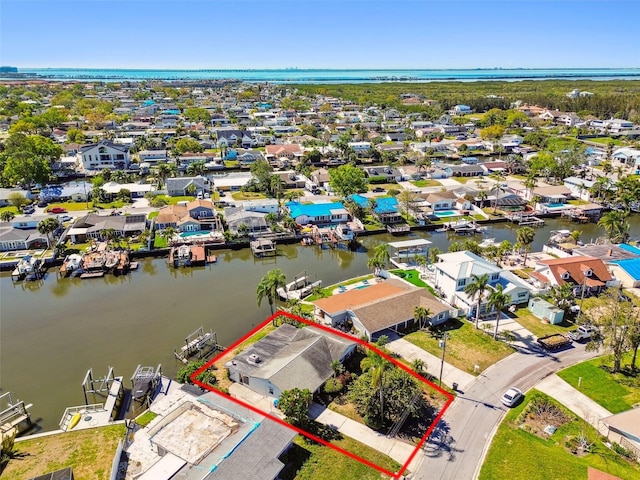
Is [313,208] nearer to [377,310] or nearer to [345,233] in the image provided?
[345,233]

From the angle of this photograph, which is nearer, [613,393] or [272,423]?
[272,423]

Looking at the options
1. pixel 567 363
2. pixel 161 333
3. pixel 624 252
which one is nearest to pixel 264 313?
pixel 161 333

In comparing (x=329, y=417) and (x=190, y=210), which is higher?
(x=190, y=210)

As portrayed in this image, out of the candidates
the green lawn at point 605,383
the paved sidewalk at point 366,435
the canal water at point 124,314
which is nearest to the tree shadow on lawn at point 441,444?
the paved sidewalk at point 366,435

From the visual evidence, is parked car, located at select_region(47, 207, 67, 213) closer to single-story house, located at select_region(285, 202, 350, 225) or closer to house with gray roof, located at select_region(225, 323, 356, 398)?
single-story house, located at select_region(285, 202, 350, 225)

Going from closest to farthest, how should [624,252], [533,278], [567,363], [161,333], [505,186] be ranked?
1. [567,363]
2. [161,333]
3. [533,278]
4. [624,252]
5. [505,186]

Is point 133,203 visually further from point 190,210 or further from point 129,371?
point 129,371

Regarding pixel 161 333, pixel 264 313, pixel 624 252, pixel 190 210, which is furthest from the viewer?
pixel 190 210

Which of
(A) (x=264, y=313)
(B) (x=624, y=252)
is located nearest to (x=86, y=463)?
(A) (x=264, y=313)
